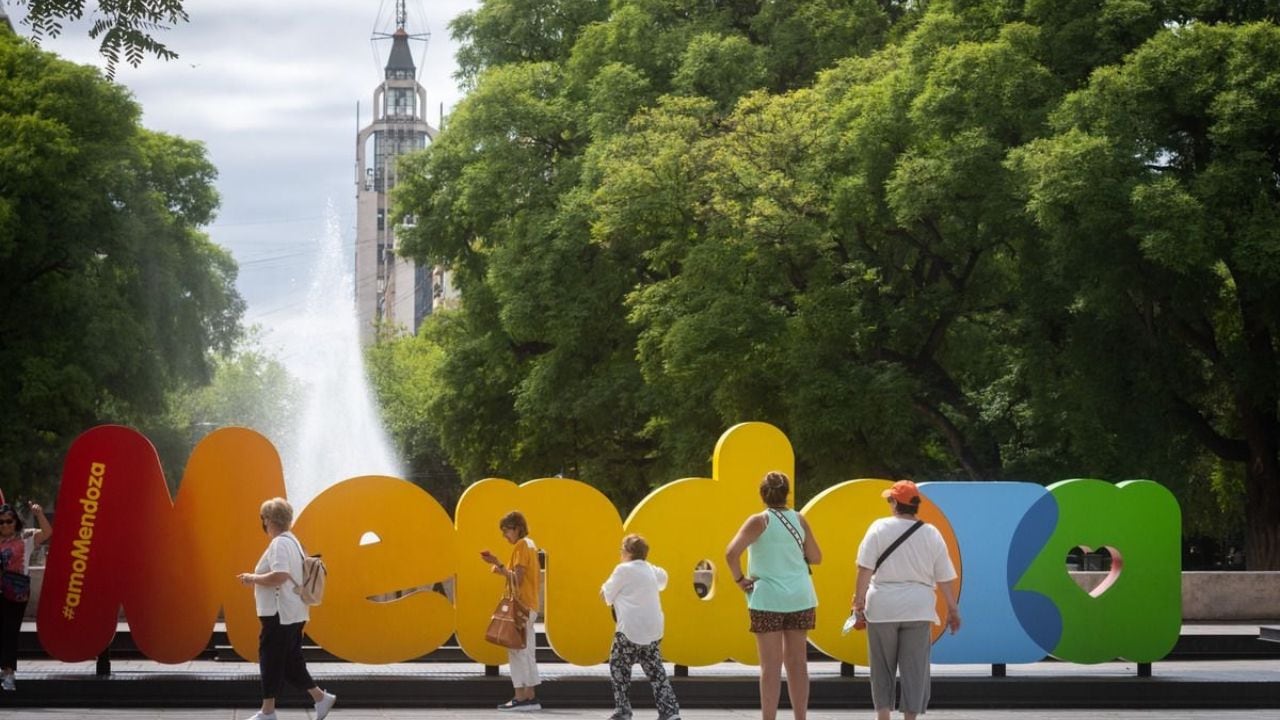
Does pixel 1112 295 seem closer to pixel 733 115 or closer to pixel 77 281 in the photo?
pixel 733 115

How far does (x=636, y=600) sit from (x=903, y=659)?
7.71ft

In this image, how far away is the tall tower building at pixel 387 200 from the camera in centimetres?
13538

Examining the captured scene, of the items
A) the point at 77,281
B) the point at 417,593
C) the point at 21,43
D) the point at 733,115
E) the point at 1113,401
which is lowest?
the point at 417,593

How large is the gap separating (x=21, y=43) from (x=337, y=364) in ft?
91.3

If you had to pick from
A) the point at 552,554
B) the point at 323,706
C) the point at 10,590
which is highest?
the point at 552,554

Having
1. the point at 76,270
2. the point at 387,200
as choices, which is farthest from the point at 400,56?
the point at 76,270

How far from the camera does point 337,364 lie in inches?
2608

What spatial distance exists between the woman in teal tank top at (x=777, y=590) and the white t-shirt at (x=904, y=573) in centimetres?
53

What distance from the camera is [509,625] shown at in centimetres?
1394

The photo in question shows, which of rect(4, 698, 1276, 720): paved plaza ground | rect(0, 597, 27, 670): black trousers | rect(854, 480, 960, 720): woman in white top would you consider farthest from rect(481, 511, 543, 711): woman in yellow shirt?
rect(0, 597, 27, 670): black trousers

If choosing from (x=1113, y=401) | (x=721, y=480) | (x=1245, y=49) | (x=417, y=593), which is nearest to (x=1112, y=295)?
(x=1113, y=401)

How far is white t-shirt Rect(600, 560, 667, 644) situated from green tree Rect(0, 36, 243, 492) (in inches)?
1002

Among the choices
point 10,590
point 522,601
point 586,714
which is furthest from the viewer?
point 10,590

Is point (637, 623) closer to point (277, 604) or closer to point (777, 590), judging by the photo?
point (777, 590)
